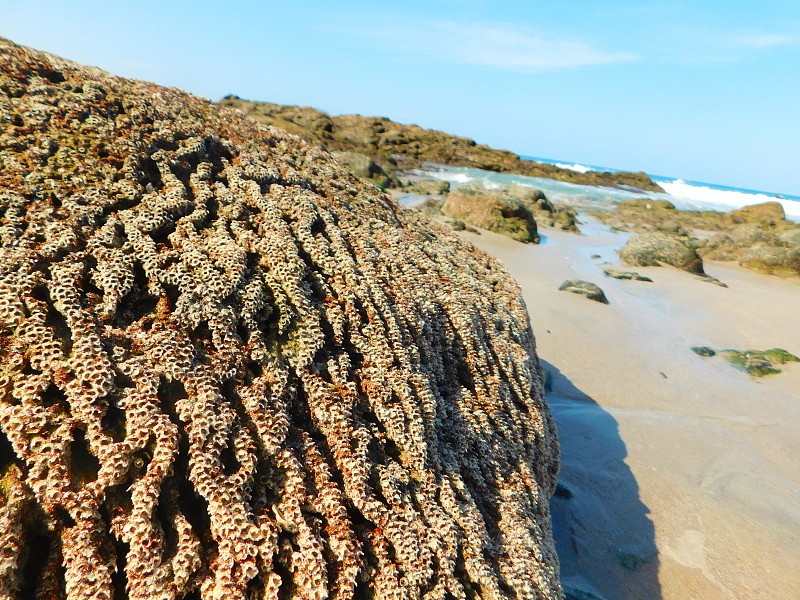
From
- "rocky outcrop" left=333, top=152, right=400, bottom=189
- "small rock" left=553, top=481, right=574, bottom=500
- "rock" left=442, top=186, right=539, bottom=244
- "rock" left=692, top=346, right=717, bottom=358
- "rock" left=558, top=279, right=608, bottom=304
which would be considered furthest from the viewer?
"rocky outcrop" left=333, top=152, right=400, bottom=189

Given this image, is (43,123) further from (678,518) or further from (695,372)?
(695,372)

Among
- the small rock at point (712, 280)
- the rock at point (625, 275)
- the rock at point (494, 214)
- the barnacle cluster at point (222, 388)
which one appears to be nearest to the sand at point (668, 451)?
the barnacle cluster at point (222, 388)

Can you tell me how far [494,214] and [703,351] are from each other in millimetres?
11053

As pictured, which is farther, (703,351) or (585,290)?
(585,290)

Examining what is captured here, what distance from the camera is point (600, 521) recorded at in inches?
198

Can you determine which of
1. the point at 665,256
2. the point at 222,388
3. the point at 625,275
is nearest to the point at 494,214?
the point at 625,275

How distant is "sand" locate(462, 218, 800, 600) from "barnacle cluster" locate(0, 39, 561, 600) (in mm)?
1088

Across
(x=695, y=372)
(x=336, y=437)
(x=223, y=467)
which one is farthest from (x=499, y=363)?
(x=695, y=372)

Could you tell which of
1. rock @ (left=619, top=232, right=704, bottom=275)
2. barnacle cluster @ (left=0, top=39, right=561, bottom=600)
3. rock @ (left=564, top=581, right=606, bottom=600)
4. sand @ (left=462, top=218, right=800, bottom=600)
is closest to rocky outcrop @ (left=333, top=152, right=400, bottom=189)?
rock @ (left=619, top=232, right=704, bottom=275)

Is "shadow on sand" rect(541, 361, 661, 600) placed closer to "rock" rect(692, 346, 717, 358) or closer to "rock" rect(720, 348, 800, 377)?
"rock" rect(692, 346, 717, 358)

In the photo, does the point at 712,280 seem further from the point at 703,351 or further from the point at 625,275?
the point at 703,351

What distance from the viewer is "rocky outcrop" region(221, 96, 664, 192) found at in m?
52.1

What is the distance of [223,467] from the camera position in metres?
2.50

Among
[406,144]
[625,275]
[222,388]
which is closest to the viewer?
[222,388]
